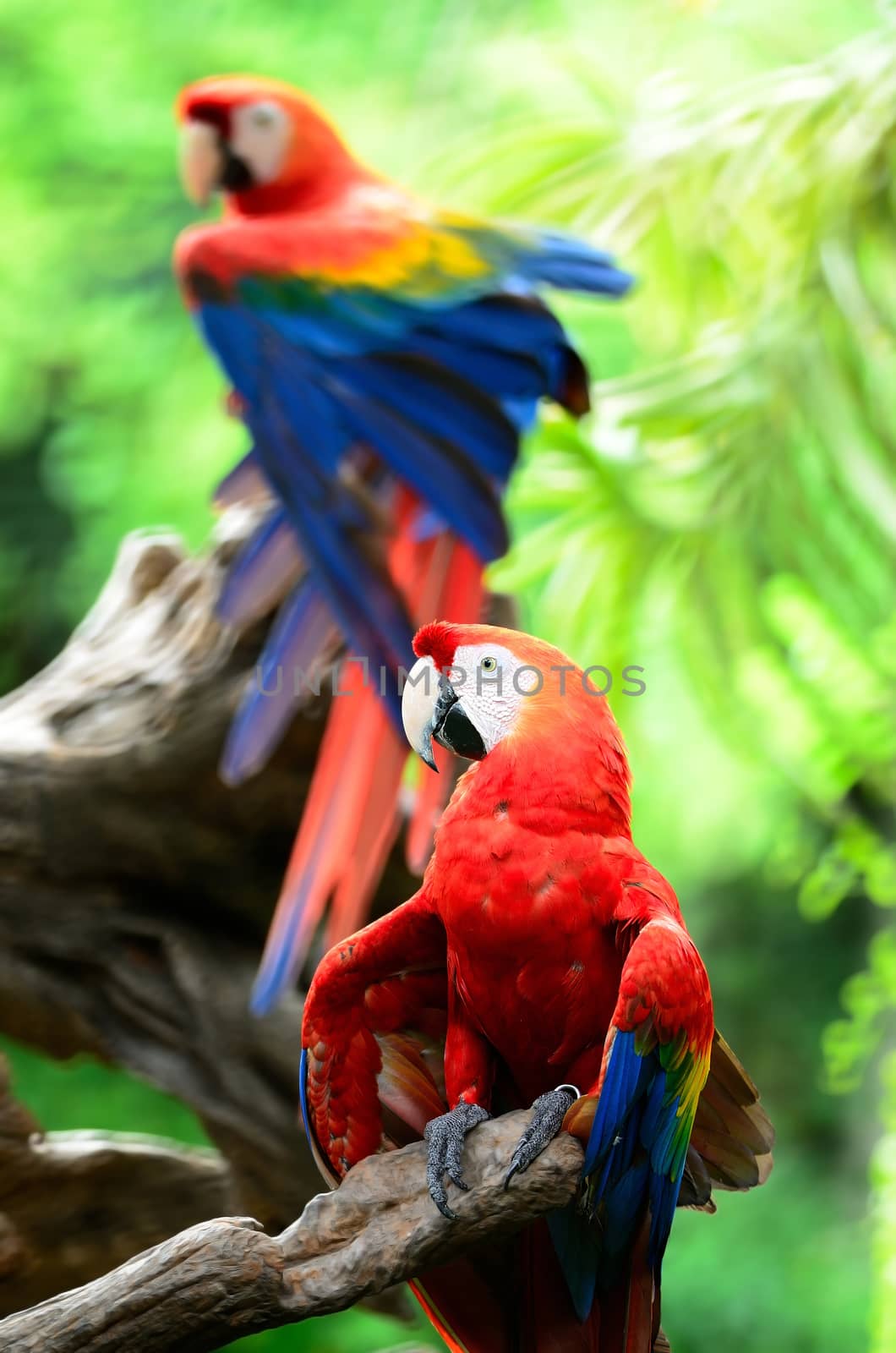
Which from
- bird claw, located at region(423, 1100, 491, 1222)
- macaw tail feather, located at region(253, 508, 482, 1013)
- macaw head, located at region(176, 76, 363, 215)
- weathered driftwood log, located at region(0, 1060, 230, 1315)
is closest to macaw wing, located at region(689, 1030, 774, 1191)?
bird claw, located at region(423, 1100, 491, 1222)

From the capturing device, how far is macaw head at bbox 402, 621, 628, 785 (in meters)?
0.51

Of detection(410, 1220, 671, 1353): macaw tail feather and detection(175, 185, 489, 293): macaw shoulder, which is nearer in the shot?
detection(410, 1220, 671, 1353): macaw tail feather

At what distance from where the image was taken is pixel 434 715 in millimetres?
519

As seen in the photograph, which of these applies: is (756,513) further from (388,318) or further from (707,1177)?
(707,1177)

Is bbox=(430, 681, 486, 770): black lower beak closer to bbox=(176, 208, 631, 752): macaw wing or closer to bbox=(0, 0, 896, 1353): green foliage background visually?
bbox=(176, 208, 631, 752): macaw wing

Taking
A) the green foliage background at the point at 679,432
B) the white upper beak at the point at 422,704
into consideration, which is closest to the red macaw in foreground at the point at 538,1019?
the white upper beak at the point at 422,704

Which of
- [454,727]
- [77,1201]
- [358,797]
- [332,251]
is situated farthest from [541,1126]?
[332,251]

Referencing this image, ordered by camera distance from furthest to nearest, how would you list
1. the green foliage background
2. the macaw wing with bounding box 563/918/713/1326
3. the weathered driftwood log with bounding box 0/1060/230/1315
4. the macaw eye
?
the green foliage background < the macaw eye < the weathered driftwood log with bounding box 0/1060/230/1315 < the macaw wing with bounding box 563/918/713/1326

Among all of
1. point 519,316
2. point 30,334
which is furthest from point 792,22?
point 30,334

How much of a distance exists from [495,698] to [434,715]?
0.09 feet

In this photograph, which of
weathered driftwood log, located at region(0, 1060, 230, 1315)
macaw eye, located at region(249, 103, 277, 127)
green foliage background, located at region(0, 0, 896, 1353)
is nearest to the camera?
weathered driftwood log, located at region(0, 1060, 230, 1315)

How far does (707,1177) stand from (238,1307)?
226 mm

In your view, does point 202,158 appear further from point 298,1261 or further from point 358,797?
point 298,1261

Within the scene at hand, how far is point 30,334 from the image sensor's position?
6.80 ft
